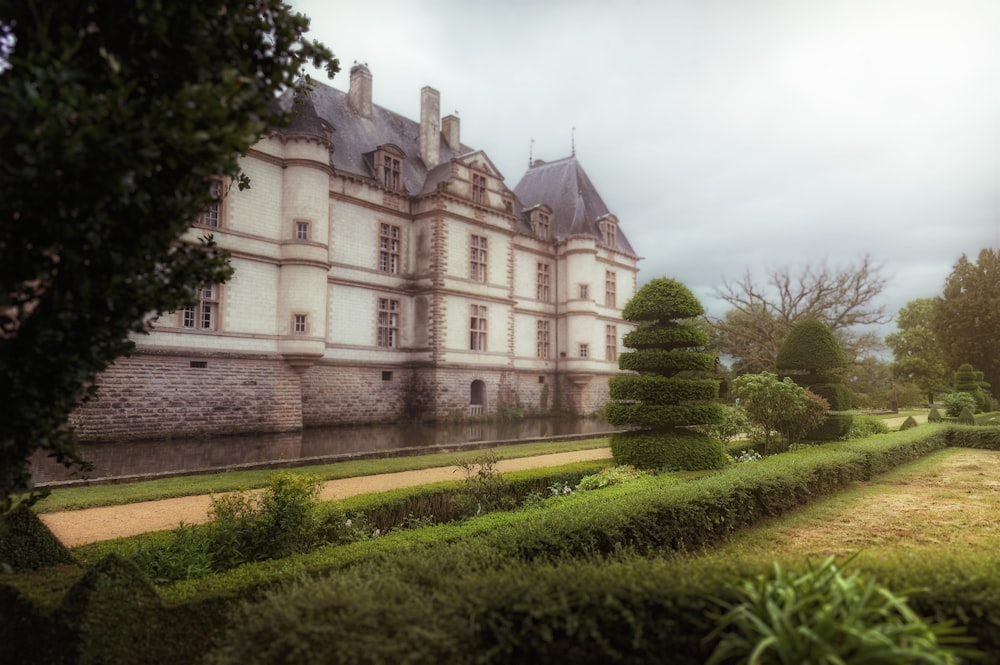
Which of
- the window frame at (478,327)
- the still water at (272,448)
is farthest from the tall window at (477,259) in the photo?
the still water at (272,448)

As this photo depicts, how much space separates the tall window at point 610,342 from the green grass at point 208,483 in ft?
63.9

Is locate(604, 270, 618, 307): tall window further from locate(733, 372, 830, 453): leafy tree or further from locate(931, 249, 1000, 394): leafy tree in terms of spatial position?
locate(931, 249, 1000, 394): leafy tree

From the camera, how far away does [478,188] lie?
1056 inches

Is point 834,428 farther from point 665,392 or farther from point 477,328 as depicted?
point 477,328

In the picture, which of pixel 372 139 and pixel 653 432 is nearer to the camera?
pixel 653 432

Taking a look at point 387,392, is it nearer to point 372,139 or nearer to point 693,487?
point 372,139

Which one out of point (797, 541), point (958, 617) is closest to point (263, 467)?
point (797, 541)

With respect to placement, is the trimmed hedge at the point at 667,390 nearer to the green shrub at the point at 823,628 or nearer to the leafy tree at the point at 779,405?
the leafy tree at the point at 779,405

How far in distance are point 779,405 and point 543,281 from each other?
19105mm

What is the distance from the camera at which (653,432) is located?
487 inches

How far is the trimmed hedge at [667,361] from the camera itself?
12430mm

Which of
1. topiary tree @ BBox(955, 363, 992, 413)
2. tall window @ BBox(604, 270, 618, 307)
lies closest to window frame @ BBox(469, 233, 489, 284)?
tall window @ BBox(604, 270, 618, 307)

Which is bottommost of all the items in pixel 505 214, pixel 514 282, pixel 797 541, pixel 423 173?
pixel 797 541

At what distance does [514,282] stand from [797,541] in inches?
936
